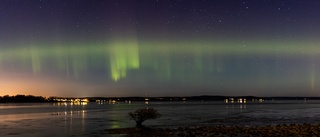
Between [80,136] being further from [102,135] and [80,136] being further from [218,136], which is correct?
[218,136]

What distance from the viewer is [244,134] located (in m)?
33.8

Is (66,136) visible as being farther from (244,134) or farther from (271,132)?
(271,132)

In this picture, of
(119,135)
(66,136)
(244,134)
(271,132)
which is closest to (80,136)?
(66,136)

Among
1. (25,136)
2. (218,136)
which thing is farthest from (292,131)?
(25,136)

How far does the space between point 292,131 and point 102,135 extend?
19328mm

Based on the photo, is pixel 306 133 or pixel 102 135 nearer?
pixel 306 133

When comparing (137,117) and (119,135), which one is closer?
(119,135)

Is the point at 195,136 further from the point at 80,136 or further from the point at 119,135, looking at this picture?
the point at 80,136

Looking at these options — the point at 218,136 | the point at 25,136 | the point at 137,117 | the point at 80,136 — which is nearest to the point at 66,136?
the point at 80,136

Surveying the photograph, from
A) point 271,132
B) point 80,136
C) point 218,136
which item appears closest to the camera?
point 218,136

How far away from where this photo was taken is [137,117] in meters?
47.7

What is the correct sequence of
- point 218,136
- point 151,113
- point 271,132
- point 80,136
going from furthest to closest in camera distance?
point 151,113 → point 80,136 → point 271,132 → point 218,136

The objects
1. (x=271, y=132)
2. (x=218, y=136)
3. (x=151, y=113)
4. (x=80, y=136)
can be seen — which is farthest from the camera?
(x=151, y=113)

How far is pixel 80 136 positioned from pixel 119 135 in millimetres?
4173
